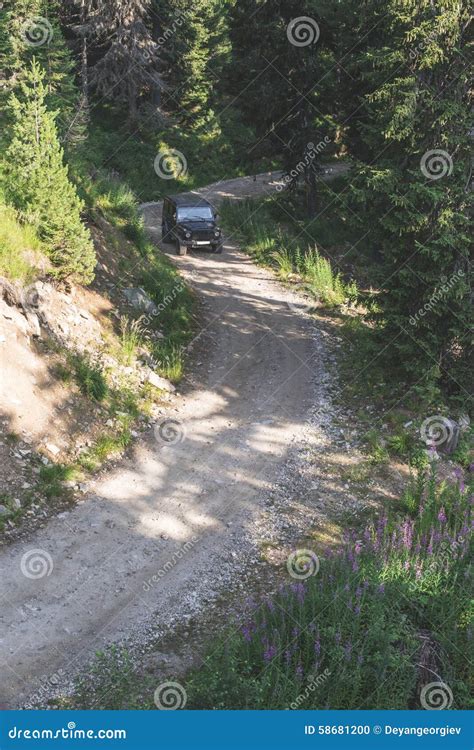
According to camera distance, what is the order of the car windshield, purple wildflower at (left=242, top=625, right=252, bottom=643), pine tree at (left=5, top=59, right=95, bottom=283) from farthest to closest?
the car windshield → pine tree at (left=5, top=59, right=95, bottom=283) → purple wildflower at (left=242, top=625, right=252, bottom=643)

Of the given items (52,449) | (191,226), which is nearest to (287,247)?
→ (191,226)

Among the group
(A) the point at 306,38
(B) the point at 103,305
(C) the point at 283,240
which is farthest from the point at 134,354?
(A) the point at 306,38

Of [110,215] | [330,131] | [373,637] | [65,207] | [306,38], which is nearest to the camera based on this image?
[373,637]

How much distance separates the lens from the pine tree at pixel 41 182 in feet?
43.3

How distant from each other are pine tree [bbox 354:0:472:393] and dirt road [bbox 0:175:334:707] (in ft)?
10.8

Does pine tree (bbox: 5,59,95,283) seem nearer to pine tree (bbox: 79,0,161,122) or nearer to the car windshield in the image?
the car windshield

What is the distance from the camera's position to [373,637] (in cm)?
682

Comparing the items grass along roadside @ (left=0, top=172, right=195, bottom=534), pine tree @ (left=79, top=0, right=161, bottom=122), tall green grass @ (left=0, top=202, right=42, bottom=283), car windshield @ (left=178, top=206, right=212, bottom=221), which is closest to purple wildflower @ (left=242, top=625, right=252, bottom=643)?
grass along roadside @ (left=0, top=172, right=195, bottom=534)

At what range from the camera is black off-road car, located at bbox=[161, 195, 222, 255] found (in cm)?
2553

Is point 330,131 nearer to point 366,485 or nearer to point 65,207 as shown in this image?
point 65,207

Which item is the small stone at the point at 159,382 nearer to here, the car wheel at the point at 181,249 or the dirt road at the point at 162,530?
the dirt road at the point at 162,530

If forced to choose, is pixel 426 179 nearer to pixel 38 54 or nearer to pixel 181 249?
pixel 181 249

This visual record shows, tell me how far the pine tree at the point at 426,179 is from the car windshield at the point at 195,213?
13645 mm

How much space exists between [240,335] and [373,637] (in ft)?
40.0
